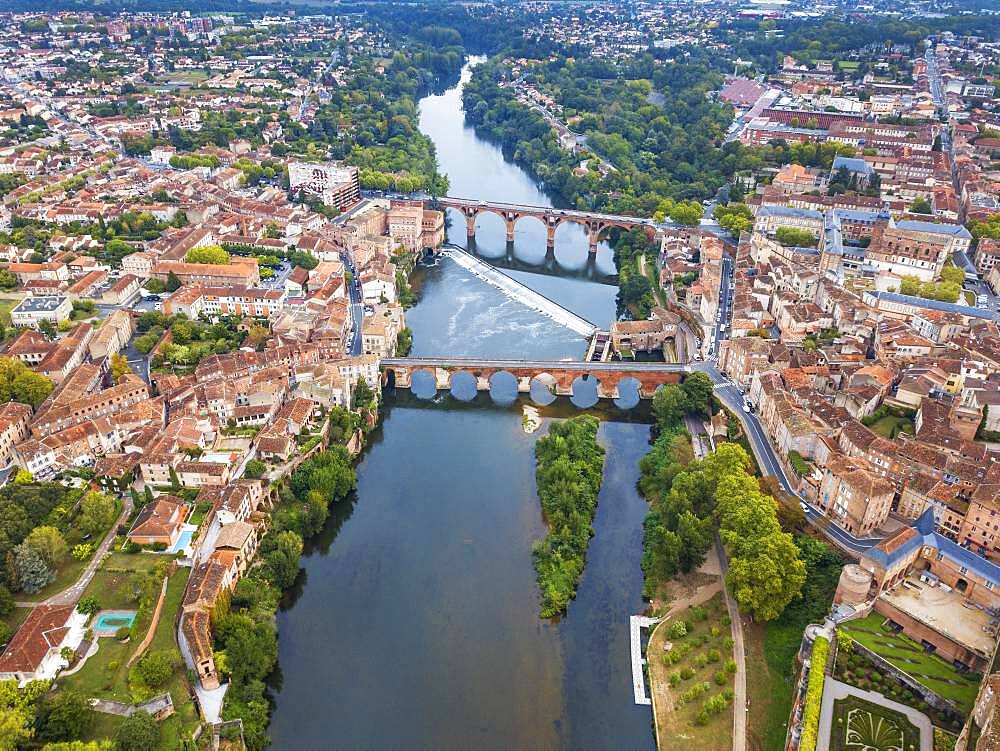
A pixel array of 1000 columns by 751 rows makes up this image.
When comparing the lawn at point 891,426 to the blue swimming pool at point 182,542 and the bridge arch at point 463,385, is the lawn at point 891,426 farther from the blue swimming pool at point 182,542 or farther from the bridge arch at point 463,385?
the blue swimming pool at point 182,542

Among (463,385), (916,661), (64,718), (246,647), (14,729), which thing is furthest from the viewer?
(463,385)

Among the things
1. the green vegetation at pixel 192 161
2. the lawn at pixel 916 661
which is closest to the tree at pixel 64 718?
the lawn at pixel 916 661

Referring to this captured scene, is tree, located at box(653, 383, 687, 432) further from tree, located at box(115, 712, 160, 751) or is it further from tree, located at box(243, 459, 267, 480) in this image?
tree, located at box(115, 712, 160, 751)

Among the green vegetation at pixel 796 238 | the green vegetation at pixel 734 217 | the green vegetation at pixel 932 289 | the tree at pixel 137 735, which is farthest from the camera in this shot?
the green vegetation at pixel 734 217

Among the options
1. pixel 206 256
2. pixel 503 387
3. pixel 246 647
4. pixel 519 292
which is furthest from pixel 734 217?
pixel 246 647

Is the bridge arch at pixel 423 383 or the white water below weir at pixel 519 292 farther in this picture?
the white water below weir at pixel 519 292

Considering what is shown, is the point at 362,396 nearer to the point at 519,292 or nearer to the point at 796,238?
the point at 519,292

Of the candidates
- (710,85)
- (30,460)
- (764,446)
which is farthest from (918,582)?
(710,85)
